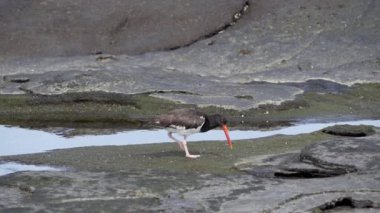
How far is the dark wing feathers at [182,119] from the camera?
13688 mm

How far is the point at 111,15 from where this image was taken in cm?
2519

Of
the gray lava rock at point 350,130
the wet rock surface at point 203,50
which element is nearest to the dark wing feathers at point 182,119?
the gray lava rock at point 350,130

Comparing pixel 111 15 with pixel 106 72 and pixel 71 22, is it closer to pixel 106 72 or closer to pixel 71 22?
pixel 71 22

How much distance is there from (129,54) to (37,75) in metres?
3.34

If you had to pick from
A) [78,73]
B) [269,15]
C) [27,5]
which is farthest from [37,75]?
[269,15]

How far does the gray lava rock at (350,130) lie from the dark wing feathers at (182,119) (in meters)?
2.97

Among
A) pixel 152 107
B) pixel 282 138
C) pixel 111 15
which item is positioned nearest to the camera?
pixel 282 138

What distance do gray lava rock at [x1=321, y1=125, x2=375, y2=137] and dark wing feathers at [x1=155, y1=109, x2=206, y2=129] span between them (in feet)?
9.73

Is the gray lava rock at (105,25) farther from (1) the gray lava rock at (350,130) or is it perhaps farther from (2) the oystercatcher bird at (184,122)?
(2) the oystercatcher bird at (184,122)

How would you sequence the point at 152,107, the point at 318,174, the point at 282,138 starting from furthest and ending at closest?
the point at 152,107 → the point at 282,138 → the point at 318,174

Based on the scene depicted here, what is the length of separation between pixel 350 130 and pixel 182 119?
11.1 feet

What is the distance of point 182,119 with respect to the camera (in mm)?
13695

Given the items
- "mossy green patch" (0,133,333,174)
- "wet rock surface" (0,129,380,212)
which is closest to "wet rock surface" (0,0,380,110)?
"mossy green patch" (0,133,333,174)

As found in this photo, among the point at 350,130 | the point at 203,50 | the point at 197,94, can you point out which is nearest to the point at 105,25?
the point at 203,50
